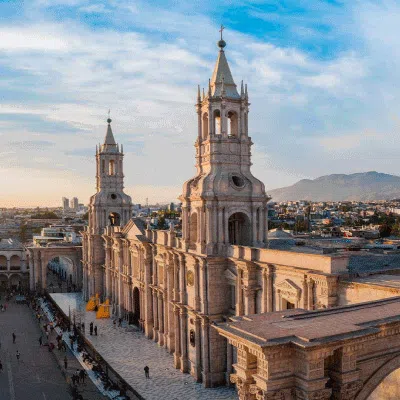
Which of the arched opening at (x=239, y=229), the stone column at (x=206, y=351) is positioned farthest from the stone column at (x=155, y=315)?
the arched opening at (x=239, y=229)

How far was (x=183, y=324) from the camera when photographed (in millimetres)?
28891

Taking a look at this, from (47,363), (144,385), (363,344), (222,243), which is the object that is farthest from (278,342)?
(47,363)

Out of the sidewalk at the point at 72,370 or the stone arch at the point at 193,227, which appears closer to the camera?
the sidewalk at the point at 72,370

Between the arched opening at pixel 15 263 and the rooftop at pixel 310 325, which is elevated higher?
the rooftop at pixel 310 325

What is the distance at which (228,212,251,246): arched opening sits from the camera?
2793 cm

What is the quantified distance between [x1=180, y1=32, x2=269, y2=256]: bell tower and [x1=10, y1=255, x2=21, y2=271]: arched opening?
4317cm

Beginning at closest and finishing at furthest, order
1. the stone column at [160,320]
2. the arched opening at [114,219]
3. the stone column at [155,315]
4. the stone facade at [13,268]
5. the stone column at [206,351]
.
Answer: the stone column at [206,351]
the stone column at [160,320]
the stone column at [155,315]
the arched opening at [114,219]
the stone facade at [13,268]

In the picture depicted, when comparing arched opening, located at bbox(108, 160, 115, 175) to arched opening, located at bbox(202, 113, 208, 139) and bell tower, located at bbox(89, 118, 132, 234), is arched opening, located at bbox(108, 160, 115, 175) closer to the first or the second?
bell tower, located at bbox(89, 118, 132, 234)

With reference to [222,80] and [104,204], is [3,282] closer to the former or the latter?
[104,204]

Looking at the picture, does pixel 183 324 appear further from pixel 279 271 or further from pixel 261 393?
pixel 261 393

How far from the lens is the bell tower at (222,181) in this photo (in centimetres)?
2647

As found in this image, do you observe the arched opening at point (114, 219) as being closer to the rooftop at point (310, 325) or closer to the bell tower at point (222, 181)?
the bell tower at point (222, 181)

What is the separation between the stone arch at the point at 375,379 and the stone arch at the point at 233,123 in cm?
1768

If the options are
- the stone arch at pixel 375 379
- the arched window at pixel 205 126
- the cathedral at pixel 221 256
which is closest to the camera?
the stone arch at pixel 375 379
